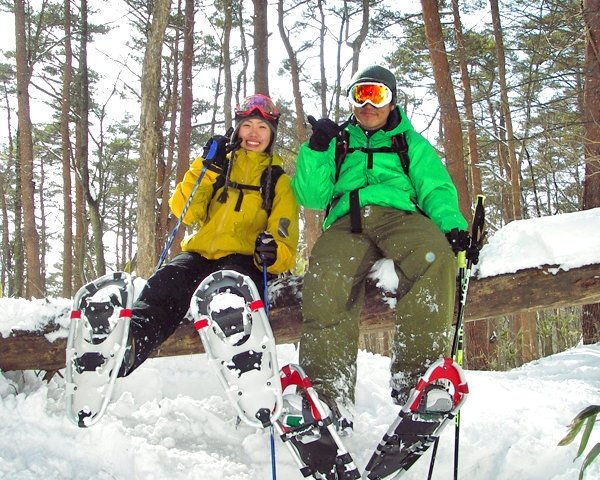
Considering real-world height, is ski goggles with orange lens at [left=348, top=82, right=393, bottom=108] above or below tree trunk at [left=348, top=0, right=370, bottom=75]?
below

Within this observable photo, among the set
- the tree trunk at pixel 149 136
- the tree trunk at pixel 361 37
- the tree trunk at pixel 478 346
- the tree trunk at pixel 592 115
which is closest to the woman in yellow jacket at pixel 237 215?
the tree trunk at pixel 149 136

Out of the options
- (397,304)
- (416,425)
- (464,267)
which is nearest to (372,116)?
(464,267)

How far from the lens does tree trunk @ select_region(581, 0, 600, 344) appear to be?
253 inches

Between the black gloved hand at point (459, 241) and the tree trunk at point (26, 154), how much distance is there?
412 inches

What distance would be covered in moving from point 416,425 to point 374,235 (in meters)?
1.09

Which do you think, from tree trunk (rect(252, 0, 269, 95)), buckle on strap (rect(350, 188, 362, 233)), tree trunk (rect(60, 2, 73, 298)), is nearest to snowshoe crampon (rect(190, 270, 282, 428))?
buckle on strap (rect(350, 188, 362, 233))

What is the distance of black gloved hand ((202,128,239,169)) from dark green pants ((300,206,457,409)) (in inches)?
36.7

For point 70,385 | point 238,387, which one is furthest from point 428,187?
point 70,385

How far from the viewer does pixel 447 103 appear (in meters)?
8.09

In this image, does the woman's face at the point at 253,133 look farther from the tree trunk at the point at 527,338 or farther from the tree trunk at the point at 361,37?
the tree trunk at the point at 361,37

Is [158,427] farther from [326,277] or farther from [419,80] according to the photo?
[419,80]

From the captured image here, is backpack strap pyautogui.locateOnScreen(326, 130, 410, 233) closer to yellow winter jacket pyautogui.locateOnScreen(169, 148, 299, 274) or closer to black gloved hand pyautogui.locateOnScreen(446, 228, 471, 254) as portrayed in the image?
yellow winter jacket pyautogui.locateOnScreen(169, 148, 299, 274)

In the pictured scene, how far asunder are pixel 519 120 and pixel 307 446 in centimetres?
1595

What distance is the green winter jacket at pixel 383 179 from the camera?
2893 millimetres
